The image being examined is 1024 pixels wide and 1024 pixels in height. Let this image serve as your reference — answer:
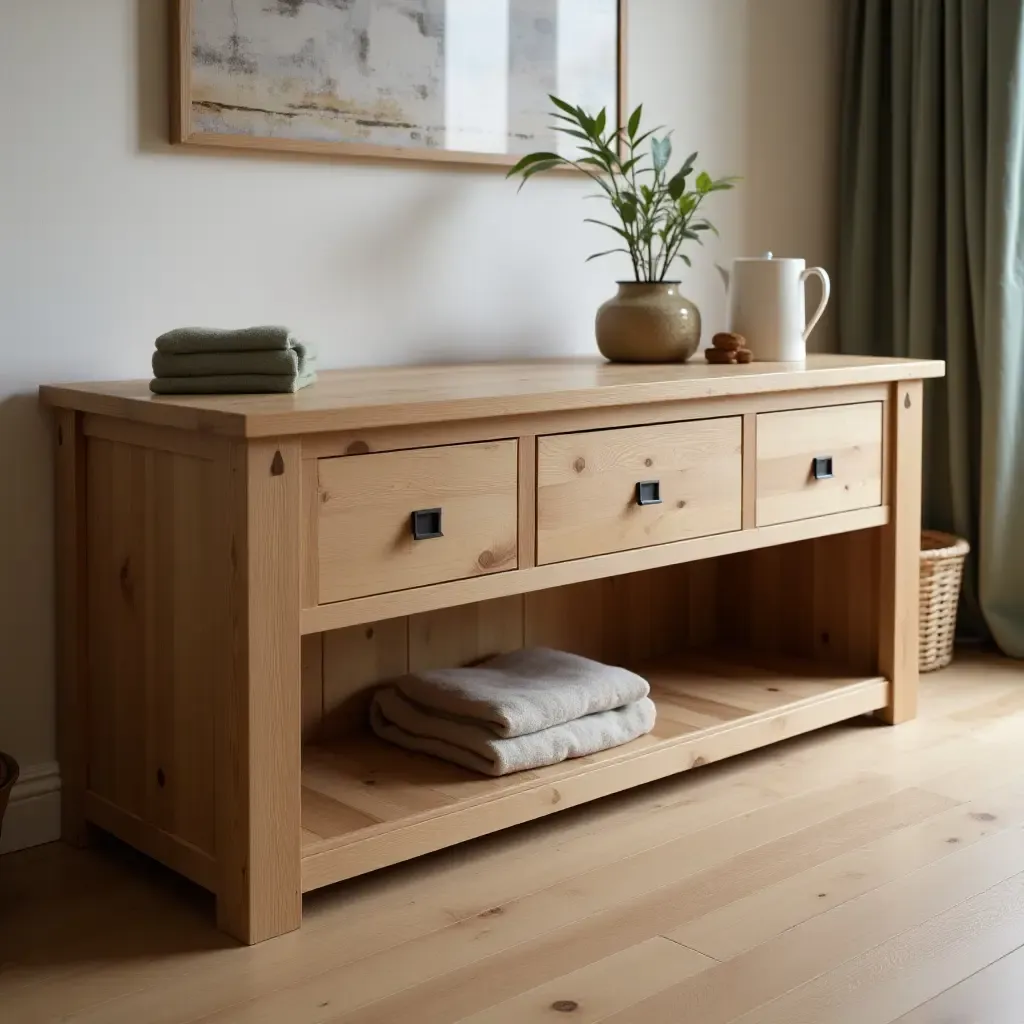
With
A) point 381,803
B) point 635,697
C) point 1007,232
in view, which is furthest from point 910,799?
point 1007,232

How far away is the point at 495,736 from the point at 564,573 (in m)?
0.27

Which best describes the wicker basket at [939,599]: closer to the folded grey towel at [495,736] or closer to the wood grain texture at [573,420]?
the wood grain texture at [573,420]

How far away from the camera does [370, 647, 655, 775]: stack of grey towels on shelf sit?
226cm

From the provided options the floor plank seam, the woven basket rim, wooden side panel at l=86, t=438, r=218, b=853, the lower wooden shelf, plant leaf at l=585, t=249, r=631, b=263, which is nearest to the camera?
the floor plank seam

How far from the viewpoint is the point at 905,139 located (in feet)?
11.0

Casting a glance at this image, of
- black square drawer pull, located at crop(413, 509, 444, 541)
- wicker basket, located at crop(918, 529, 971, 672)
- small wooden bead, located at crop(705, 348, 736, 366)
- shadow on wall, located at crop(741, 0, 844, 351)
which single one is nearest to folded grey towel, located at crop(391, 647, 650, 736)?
black square drawer pull, located at crop(413, 509, 444, 541)

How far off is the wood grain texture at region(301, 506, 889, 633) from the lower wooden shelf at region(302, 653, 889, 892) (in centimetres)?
29

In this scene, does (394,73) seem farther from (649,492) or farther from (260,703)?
(260,703)

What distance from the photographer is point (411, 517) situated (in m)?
2.01

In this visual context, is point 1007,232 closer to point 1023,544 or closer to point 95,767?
point 1023,544

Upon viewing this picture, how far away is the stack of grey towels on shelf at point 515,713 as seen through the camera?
2.26 meters

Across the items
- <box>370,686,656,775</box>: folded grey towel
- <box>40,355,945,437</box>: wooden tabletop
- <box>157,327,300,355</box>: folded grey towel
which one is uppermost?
<box>157,327,300,355</box>: folded grey towel

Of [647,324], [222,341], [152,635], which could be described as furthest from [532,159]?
[152,635]

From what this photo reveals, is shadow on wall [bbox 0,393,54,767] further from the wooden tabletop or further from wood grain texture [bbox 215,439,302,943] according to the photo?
wood grain texture [bbox 215,439,302,943]
